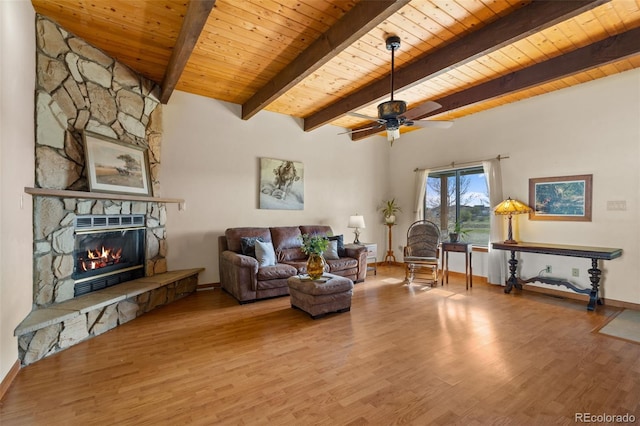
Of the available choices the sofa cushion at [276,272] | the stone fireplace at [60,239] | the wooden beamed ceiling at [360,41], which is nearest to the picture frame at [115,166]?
the stone fireplace at [60,239]

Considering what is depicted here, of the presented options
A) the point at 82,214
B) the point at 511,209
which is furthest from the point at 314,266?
the point at 511,209

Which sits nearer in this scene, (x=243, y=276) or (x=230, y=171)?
(x=243, y=276)

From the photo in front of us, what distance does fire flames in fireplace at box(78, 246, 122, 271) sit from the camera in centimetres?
313

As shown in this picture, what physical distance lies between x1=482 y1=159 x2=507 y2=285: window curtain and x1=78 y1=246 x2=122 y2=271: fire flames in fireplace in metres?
5.60

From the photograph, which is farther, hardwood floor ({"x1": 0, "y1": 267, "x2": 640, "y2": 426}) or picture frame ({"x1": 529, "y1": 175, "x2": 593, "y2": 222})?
picture frame ({"x1": 529, "y1": 175, "x2": 593, "y2": 222})

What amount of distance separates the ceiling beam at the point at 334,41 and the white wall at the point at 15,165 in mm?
2396

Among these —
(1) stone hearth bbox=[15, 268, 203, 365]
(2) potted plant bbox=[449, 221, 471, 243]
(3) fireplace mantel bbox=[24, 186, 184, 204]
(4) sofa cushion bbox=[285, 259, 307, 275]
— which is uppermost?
(3) fireplace mantel bbox=[24, 186, 184, 204]

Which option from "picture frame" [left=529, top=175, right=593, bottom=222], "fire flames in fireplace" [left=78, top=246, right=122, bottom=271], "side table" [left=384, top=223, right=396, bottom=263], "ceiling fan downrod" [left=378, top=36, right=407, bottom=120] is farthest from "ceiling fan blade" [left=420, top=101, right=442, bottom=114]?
"fire flames in fireplace" [left=78, top=246, right=122, bottom=271]

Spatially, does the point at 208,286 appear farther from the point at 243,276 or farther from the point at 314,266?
the point at 314,266

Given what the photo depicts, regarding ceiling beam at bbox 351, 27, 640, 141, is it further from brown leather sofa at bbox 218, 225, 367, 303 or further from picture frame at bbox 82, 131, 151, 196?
picture frame at bbox 82, 131, 151, 196

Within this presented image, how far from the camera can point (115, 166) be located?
343cm

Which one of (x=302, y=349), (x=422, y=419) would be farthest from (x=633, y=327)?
(x=302, y=349)

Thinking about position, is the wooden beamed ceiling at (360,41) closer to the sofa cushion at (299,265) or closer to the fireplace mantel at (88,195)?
the fireplace mantel at (88,195)

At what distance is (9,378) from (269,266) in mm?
2595
